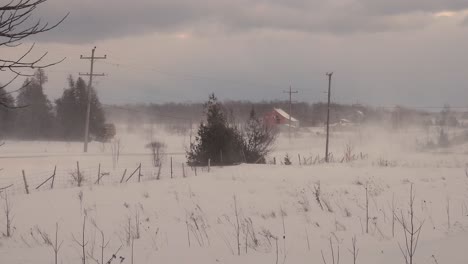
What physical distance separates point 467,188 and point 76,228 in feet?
46.7

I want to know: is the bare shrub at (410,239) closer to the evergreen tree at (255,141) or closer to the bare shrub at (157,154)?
the bare shrub at (157,154)

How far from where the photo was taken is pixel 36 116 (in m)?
86.2

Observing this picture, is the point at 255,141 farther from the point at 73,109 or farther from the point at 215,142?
the point at 73,109

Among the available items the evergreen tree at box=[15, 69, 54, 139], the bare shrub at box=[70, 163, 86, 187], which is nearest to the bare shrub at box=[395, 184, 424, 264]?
the bare shrub at box=[70, 163, 86, 187]

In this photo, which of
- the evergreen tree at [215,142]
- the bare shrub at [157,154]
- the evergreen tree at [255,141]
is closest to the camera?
the evergreen tree at [215,142]

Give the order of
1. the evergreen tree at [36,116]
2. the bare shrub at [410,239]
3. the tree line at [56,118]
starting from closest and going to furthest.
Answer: the bare shrub at [410,239] → the tree line at [56,118] → the evergreen tree at [36,116]

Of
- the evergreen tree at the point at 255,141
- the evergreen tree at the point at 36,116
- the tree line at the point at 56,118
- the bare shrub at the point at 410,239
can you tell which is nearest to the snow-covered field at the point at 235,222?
the bare shrub at the point at 410,239

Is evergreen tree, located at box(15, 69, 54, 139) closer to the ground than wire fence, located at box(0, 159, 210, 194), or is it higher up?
higher up

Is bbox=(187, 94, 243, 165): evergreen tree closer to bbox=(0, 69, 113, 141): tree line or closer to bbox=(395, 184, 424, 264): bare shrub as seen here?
Result: bbox=(395, 184, 424, 264): bare shrub

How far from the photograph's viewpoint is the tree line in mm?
75375

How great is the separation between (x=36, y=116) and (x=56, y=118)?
5647 mm

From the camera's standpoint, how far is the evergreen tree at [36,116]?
276ft

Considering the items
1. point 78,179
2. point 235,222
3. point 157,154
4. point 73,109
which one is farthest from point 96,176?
point 73,109

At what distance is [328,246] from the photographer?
26.5 feet
